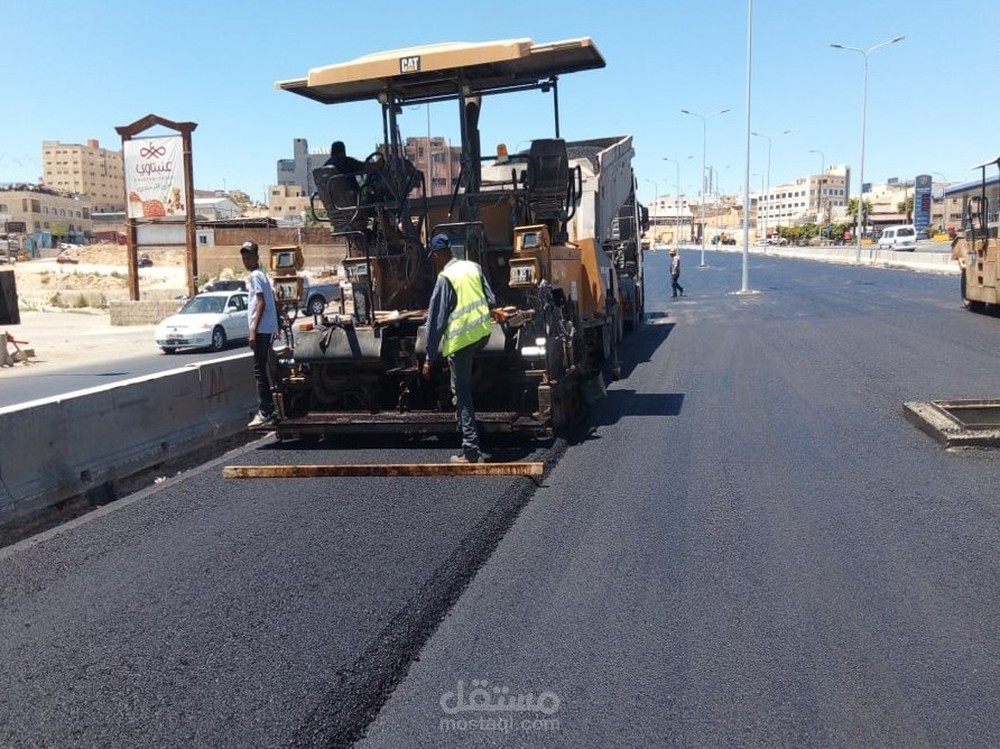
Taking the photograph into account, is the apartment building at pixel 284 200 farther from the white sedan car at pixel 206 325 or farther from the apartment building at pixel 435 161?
the apartment building at pixel 435 161

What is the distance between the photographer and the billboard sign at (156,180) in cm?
3144

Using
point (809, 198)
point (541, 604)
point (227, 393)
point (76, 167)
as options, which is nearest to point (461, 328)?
point (541, 604)

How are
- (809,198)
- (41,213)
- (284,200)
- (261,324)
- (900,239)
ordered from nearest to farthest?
(261,324)
(900,239)
(41,213)
(284,200)
(809,198)

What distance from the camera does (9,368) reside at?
2069 cm

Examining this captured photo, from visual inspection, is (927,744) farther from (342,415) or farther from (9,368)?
(9,368)

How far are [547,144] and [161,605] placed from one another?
5.50 metres

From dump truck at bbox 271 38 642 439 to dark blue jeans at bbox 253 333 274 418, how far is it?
10 centimetres

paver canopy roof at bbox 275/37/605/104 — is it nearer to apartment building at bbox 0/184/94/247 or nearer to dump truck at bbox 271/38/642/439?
dump truck at bbox 271/38/642/439

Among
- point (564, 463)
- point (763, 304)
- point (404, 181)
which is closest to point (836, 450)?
point (564, 463)

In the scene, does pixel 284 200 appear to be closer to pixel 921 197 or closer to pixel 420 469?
pixel 921 197

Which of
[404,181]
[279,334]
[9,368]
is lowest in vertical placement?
[9,368]

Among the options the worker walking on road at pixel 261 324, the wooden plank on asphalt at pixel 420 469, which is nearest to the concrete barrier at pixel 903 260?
the worker walking on road at pixel 261 324

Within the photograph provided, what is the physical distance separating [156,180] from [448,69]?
85.3 ft

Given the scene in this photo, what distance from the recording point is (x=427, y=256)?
865 cm
